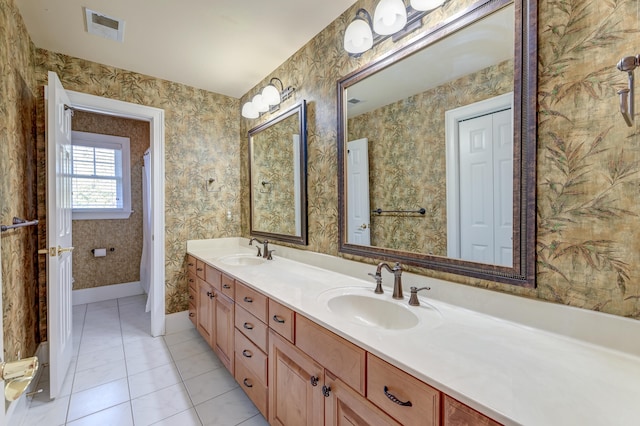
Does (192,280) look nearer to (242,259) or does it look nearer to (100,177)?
(242,259)

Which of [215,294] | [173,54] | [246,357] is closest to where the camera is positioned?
[246,357]

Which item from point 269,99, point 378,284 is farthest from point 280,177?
point 378,284

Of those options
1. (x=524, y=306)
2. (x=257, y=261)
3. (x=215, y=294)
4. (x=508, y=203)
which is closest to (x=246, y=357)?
(x=215, y=294)

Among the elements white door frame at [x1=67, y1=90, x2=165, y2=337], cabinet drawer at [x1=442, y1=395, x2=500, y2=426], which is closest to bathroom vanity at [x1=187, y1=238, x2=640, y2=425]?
cabinet drawer at [x1=442, y1=395, x2=500, y2=426]

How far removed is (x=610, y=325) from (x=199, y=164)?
117 inches

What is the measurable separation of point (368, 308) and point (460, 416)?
2.28ft

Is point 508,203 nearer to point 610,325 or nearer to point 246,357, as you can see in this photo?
point 610,325

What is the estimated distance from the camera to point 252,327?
61.1 inches

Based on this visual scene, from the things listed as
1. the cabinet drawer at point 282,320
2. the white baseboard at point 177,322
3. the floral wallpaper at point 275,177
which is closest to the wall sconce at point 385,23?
the floral wallpaper at point 275,177

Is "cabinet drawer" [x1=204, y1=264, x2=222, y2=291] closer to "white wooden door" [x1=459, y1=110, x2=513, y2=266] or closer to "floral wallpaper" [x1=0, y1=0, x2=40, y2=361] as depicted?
"floral wallpaper" [x1=0, y1=0, x2=40, y2=361]

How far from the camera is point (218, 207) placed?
115 inches

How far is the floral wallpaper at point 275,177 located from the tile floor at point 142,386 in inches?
45.8

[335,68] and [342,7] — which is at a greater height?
[342,7]

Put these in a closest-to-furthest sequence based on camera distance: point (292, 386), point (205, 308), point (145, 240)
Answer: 1. point (292, 386)
2. point (205, 308)
3. point (145, 240)
